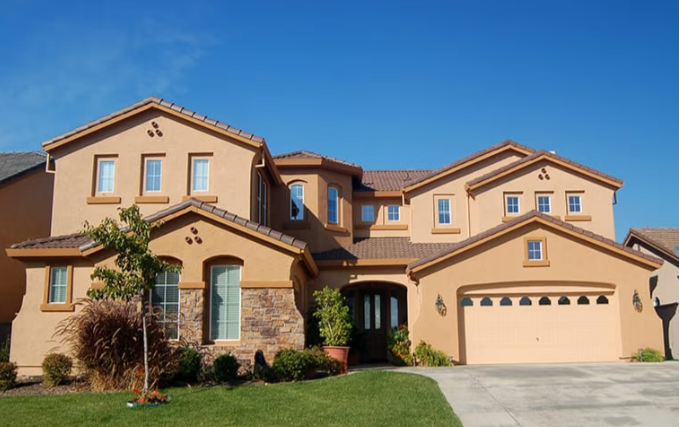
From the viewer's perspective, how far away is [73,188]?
68.3 ft

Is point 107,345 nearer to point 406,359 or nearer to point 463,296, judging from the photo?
point 406,359

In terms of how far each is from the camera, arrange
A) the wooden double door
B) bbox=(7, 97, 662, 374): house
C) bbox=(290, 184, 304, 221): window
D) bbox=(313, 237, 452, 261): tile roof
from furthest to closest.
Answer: bbox=(290, 184, 304, 221): window → the wooden double door → bbox=(313, 237, 452, 261): tile roof → bbox=(7, 97, 662, 374): house

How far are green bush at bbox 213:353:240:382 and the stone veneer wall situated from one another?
933mm

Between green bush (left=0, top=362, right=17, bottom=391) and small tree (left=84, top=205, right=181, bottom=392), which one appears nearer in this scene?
small tree (left=84, top=205, right=181, bottom=392)

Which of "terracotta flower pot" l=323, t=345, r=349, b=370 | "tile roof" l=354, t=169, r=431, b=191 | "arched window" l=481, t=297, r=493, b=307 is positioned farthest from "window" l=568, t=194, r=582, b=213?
"terracotta flower pot" l=323, t=345, r=349, b=370

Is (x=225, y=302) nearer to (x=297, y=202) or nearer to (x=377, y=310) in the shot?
(x=297, y=202)

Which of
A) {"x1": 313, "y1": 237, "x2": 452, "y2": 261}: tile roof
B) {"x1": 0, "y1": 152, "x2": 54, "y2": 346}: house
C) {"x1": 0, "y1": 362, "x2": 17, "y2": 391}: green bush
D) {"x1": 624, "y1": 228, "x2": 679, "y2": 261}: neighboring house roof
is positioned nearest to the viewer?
{"x1": 0, "y1": 362, "x2": 17, "y2": 391}: green bush

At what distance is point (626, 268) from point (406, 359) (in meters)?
7.39

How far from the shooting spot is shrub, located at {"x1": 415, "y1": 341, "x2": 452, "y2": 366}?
19.4 meters

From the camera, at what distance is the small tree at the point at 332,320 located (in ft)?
60.2

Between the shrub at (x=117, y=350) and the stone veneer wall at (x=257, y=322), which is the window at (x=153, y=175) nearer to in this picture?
the stone veneer wall at (x=257, y=322)

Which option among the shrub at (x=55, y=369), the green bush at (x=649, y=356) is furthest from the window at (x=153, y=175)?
the green bush at (x=649, y=356)

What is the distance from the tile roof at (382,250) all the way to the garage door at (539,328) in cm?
311

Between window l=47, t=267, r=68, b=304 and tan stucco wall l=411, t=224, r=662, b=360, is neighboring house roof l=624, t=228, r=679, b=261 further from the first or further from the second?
window l=47, t=267, r=68, b=304
